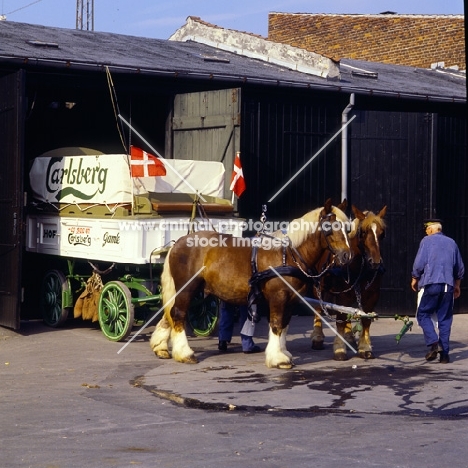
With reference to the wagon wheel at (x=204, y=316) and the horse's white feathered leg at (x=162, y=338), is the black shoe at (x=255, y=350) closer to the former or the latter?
the horse's white feathered leg at (x=162, y=338)

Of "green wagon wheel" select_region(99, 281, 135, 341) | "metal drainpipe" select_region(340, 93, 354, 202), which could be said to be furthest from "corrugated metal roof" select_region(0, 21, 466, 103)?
"green wagon wheel" select_region(99, 281, 135, 341)

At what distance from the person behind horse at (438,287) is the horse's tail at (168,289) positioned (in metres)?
3.09

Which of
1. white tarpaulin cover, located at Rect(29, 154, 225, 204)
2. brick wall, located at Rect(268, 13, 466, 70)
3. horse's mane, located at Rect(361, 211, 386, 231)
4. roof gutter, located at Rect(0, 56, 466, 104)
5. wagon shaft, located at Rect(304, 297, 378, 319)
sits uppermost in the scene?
brick wall, located at Rect(268, 13, 466, 70)

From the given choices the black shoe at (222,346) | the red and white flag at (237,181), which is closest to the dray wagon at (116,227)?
the red and white flag at (237,181)

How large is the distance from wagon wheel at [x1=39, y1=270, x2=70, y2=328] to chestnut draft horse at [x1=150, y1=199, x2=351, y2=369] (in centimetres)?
287

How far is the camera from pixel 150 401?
9.84 metres

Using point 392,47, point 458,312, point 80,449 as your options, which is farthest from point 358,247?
point 392,47

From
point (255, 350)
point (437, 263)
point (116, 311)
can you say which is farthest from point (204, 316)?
point (437, 263)

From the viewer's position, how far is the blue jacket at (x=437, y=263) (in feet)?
40.4

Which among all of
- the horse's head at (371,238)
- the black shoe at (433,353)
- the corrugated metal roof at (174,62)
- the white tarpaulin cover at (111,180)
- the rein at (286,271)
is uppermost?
the corrugated metal roof at (174,62)

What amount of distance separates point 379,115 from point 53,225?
6.34 m

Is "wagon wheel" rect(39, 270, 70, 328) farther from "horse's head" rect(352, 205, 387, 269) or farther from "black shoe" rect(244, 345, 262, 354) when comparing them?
"horse's head" rect(352, 205, 387, 269)

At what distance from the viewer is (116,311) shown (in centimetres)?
1388

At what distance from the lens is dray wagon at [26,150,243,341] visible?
13.5 metres
